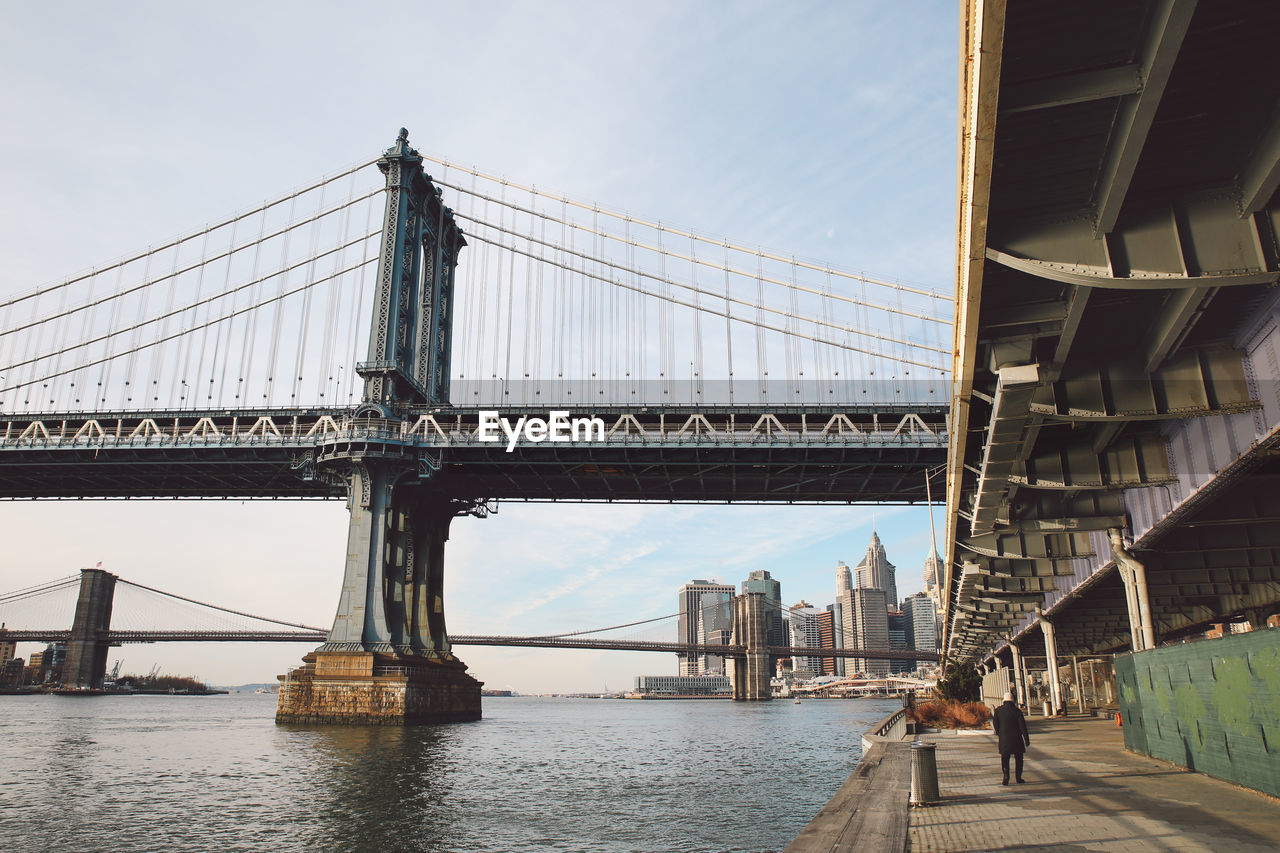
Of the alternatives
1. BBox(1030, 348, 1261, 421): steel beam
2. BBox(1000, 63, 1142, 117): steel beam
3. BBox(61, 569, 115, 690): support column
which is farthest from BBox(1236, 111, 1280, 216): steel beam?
BBox(61, 569, 115, 690): support column

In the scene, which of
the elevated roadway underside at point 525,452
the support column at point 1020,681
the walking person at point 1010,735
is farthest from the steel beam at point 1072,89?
the support column at point 1020,681

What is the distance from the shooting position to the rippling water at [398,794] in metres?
17.3

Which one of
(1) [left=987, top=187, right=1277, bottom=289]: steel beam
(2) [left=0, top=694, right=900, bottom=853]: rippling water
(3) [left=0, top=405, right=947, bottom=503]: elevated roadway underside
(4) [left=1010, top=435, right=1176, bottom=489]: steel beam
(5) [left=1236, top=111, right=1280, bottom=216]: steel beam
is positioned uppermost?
(3) [left=0, top=405, right=947, bottom=503]: elevated roadway underside

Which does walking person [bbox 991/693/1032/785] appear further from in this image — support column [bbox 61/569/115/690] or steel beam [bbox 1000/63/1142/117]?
support column [bbox 61/569/115/690]

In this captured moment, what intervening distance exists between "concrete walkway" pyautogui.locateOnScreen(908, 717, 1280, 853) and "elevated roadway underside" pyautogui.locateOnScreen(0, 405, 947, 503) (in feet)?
114

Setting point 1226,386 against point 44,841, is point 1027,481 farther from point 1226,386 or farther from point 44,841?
point 44,841

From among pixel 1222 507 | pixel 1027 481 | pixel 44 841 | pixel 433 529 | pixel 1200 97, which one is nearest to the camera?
pixel 1200 97

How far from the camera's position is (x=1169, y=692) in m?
18.2

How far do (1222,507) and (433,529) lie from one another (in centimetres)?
5099

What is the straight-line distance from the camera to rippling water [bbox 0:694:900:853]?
56.6ft

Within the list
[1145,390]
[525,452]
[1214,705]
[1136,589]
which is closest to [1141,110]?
[1145,390]

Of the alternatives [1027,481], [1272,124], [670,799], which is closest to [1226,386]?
[1027,481]

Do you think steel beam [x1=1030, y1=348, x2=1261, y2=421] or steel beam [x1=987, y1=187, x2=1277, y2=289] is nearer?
steel beam [x1=987, y1=187, x2=1277, y2=289]

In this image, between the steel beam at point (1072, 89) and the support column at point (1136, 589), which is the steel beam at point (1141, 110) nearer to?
the steel beam at point (1072, 89)
